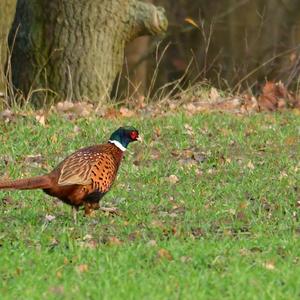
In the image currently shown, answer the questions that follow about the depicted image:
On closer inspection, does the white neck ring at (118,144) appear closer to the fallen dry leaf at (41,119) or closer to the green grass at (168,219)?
the green grass at (168,219)

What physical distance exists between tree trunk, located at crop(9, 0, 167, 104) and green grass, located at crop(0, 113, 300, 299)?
2.52 m

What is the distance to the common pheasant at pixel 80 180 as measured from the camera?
28.5ft

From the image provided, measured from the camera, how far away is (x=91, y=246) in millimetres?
8094

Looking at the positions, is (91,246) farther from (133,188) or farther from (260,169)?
(260,169)

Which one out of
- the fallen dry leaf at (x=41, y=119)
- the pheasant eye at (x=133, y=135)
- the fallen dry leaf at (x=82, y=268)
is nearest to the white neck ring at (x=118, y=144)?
the pheasant eye at (x=133, y=135)

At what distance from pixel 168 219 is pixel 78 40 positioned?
713 centimetres

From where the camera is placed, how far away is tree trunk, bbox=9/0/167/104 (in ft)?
51.8

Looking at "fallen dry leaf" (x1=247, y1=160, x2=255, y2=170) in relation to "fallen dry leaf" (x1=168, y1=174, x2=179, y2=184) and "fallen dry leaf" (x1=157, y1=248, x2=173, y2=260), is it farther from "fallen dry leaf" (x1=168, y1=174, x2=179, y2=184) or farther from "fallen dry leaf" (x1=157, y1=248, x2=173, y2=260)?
"fallen dry leaf" (x1=157, y1=248, x2=173, y2=260)

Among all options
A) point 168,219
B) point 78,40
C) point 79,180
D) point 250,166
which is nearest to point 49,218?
point 79,180

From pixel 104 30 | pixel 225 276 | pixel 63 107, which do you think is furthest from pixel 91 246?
pixel 104 30

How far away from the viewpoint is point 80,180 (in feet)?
28.7

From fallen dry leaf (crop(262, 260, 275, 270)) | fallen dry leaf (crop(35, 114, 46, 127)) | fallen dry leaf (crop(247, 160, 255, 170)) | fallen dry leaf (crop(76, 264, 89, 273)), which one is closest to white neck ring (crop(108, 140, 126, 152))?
fallen dry leaf (crop(76, 264, 89, 273))

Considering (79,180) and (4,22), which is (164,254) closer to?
(79,180)

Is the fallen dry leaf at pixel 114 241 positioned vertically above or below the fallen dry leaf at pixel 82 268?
below
